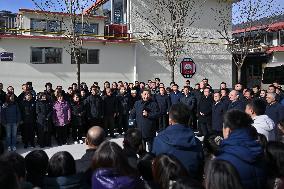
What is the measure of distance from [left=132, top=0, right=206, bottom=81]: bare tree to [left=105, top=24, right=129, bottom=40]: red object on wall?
2.40 feet

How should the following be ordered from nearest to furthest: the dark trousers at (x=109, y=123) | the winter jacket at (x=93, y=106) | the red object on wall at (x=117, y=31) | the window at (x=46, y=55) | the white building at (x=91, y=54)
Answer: the winter jacket at (x=93, y=106) < the dark trousers at (x=109, y=123) < the white building at (x=91, y=54) < the window at (x=46, y=55) < the red object on wall at (x=117, y=31)

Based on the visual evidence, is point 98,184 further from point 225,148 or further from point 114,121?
point 114,121

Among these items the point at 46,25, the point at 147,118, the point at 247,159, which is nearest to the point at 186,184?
the point at 247,159

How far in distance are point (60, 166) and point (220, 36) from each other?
2265 centimetres

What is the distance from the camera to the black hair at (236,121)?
3609 mm

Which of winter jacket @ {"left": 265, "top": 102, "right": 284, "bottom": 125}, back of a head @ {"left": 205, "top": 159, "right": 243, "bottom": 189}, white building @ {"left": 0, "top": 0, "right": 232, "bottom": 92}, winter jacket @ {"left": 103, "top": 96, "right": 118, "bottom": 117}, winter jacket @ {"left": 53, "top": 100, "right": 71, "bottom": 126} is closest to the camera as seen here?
back of a head @ {"left": 205, "top": 159, "right": 243, "bottom": 189}

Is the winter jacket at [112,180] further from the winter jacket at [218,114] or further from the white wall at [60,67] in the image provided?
the white wall at [60,67]

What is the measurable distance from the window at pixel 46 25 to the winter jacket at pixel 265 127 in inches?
612

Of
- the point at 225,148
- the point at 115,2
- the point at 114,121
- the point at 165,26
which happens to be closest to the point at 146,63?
the point at 165,26

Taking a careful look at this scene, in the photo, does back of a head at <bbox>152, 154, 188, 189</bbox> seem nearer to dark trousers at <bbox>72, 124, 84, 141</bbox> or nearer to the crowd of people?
the crowd of people

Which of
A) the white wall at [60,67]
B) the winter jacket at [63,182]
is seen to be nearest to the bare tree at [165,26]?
the white wall at [60,67]

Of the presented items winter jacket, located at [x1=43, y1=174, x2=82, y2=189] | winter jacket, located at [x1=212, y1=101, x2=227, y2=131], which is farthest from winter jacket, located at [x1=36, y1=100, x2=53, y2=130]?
winter jacket, located at [x1=43, y1=174, x2=82, y2=189]

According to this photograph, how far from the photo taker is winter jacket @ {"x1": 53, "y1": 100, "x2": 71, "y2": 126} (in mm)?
10570

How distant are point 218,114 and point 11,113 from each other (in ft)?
19.6
